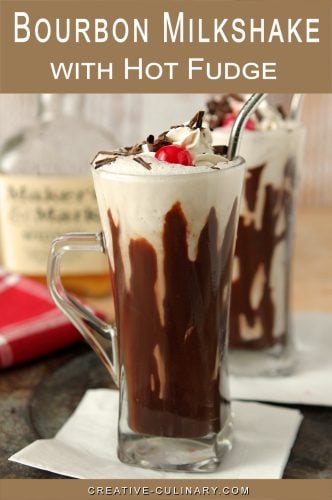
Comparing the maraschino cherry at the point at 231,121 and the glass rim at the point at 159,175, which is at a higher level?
the maraschino cherry at the point at 231,121

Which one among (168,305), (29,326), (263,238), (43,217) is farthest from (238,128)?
(43,217)

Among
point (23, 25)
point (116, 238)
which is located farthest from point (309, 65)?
point (116, 238)

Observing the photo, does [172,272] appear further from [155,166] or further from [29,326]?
[29,326]

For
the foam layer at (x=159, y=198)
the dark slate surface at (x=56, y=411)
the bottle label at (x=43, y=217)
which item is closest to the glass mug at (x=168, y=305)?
the foam layer at (x=159, y=198)

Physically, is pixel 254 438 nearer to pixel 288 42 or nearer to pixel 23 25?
pixel 288 42

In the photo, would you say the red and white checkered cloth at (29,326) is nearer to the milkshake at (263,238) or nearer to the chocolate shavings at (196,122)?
the milkshake at (263,238)

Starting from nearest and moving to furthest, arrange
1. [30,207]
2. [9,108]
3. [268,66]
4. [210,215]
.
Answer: [210,215], [268,66], [30,207], [9,108]

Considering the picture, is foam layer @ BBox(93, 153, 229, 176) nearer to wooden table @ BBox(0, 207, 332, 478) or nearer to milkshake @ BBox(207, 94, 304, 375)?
milkshake @ BBox(207, 94, 304, 375)
